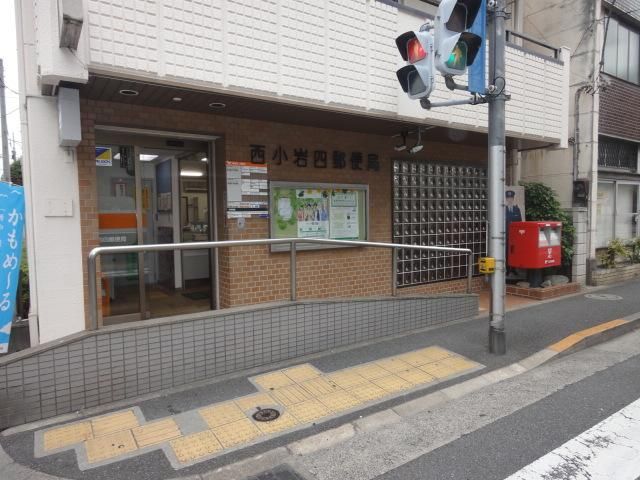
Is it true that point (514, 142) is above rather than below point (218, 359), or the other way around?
above

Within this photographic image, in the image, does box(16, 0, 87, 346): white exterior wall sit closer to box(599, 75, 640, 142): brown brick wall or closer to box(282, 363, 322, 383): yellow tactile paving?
box(282, 363, 322, 383): yellow tactile paving

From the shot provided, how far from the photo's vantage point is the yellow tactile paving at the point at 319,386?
4344 millimetres

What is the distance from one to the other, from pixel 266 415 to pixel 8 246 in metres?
3.29

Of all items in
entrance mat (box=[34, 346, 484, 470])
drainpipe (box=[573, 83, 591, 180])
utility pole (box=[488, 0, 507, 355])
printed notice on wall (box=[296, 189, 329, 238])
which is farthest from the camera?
drainpipe (box=[573, 83, 591, 180])

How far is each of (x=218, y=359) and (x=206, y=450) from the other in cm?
134

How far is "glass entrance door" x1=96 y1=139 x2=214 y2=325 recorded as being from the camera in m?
4.92

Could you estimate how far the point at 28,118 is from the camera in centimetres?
459

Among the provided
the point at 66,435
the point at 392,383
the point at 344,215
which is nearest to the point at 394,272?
the point at 344,215

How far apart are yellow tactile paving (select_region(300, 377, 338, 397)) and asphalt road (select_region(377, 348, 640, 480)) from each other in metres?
1.26

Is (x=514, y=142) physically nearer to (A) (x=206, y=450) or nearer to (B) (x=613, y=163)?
(B) (x=613, y=163)

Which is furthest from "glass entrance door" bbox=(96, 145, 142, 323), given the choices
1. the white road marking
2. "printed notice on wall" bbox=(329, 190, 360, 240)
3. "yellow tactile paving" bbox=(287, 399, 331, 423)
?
the white road marking

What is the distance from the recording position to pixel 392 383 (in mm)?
4562

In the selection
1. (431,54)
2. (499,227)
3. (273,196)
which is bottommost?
(499,227)

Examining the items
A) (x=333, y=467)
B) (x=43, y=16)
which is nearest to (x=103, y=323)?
(x=333, y=467)
